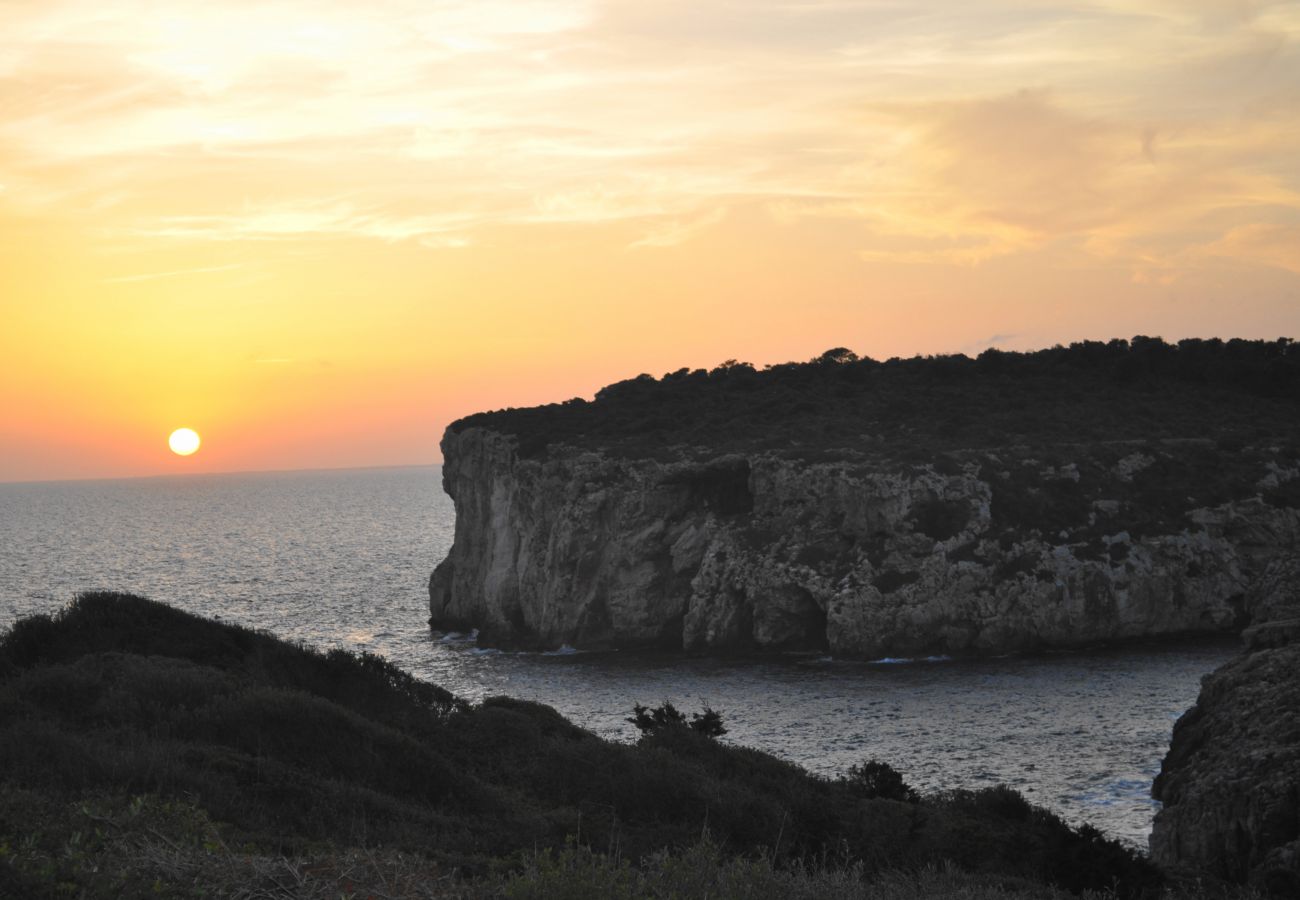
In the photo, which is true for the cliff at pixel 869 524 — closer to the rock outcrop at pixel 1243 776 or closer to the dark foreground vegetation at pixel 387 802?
the rock outcrop at pixel 1243 776

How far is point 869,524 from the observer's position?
5606 centimetres

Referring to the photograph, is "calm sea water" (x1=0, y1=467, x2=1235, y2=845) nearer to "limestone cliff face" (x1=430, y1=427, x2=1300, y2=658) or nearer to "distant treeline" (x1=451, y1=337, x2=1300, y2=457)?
"limestone cliff face" (x1=430, y1=427, x2=1300, y2=658)


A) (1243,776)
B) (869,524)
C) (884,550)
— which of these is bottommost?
(1243,776)

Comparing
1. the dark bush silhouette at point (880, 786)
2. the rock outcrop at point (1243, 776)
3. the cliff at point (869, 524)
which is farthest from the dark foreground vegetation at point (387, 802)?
the cliff at point (869, 524)

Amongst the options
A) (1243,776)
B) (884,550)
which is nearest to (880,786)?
(1243,776)

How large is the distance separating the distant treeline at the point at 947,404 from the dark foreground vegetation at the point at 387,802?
40.0m

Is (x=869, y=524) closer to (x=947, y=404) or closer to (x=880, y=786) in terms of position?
(x=947, y=404)

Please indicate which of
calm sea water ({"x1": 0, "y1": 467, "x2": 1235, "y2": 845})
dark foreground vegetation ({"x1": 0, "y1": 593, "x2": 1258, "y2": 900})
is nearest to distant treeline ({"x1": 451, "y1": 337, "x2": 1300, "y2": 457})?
calm sea water ({"x1": 0, "y1": 467, "x2": 1235, "y2": 845})

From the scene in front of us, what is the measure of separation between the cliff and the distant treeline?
0.38 m

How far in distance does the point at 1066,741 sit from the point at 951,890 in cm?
2421

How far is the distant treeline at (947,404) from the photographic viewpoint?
67312mm

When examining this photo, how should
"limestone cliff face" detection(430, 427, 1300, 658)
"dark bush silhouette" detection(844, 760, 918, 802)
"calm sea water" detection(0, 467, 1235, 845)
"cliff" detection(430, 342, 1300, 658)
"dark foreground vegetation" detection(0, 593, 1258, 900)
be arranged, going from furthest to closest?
"cliff" detection(430, 342, 1300, 658) < "limestone cliff face" detection(430, 427, 1300, 658) < "calm sea water" detection(0, 467, 1235, 845) < "dark bush silhouette" detection(844, 760, 918, 802) < "dark foreground vegetation" detection(0, 593, 1258, 900)

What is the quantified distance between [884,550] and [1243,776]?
32.7 m

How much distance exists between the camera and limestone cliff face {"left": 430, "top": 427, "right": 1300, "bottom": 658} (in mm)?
52062
